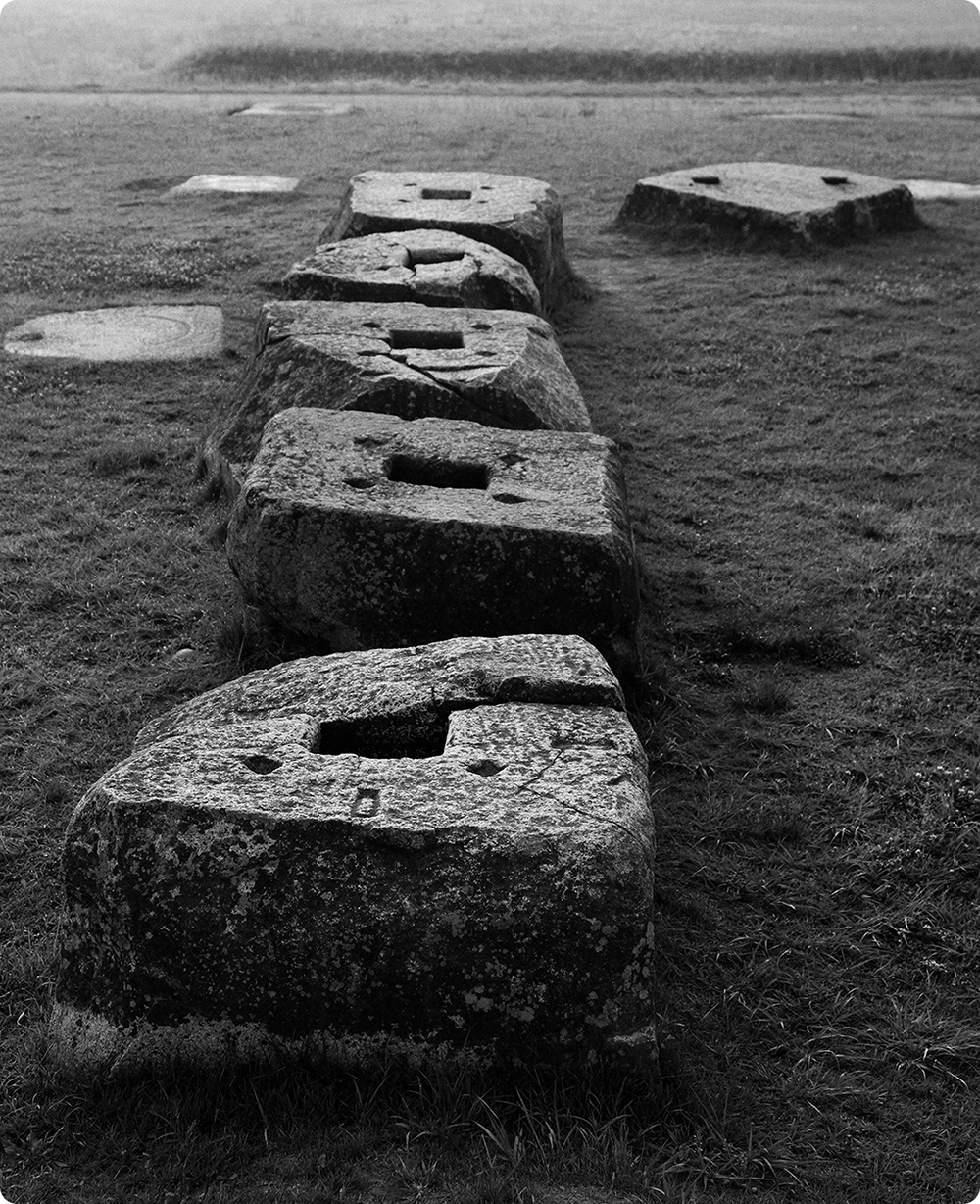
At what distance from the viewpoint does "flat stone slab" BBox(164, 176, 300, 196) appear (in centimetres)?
1366

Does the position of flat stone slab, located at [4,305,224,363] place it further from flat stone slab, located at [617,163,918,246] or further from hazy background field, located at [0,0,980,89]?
hazy background field, located at [0,0,980,89]

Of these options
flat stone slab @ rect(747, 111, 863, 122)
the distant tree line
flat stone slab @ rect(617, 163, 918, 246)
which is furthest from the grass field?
the distant tree line

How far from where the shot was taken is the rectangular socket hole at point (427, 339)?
6656 millimetres

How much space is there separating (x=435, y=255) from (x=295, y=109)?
42.6 feet

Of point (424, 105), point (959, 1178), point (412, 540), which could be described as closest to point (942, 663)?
point (412, 540)

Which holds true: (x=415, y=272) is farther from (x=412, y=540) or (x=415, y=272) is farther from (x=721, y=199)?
(x=721, y=199)

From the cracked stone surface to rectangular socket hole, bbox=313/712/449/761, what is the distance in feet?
8.43

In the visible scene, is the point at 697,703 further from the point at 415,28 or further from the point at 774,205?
the point at 415,28

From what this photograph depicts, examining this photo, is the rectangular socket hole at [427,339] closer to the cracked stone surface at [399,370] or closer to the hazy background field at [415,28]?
the cracked stone surface at [399,370]

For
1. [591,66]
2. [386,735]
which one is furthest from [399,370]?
[591,66]

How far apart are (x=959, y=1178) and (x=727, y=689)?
2311mm

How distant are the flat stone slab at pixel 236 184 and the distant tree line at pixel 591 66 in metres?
11.6

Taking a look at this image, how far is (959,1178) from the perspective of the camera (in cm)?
288

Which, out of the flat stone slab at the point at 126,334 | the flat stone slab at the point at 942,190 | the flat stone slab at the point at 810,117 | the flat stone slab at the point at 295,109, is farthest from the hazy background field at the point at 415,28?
the flat stone slab at the point at 126,334
